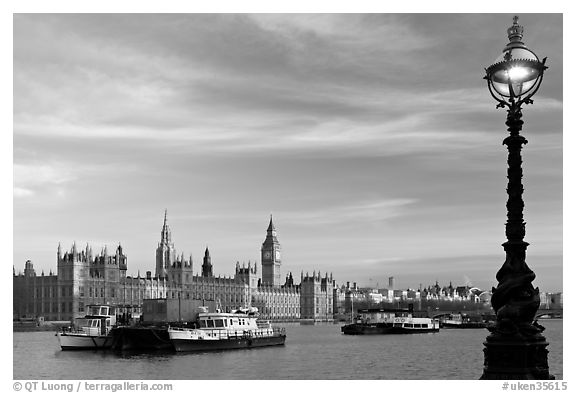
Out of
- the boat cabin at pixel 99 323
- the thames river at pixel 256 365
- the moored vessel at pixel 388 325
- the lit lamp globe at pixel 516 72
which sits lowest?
the moored vessel at pixel 388 325

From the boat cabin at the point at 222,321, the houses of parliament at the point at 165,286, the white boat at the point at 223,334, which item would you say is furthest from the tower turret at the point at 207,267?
the boat cabin at the point at 222,321

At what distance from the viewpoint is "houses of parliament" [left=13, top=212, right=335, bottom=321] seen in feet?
326

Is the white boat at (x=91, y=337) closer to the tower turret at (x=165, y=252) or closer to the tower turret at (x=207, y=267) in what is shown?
the tower turret at (x=165, y=252)

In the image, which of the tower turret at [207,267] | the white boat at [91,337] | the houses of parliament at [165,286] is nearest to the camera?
the white boat at [91,337]

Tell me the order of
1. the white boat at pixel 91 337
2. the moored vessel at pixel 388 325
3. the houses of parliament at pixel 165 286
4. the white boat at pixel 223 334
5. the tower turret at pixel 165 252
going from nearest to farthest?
the white boat at pixel 223 334 → the white boat at pixel 91 337 → the moored vessel at pixel 388 325 → the houses of parliament at pixel 165 286 → the tower turret at pixel 165 252

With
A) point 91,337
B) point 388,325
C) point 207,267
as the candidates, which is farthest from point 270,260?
point 91,337

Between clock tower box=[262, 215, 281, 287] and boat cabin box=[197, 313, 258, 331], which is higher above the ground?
clock tower box=[262, 215, 281, 287]

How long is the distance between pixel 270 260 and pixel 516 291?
150m

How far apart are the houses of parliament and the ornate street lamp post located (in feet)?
291

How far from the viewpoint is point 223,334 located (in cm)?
4425

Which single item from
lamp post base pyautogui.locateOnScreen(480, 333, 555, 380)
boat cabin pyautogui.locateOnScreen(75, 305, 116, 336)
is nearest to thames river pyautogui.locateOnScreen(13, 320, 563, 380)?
boat cabin pyautogui.locateOnScreen(75, 305, 116, 336)

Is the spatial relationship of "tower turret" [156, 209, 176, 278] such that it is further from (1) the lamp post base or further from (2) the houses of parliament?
(1) the lamp post base

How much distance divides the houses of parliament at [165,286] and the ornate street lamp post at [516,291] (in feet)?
291

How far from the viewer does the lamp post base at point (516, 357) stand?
688cm
